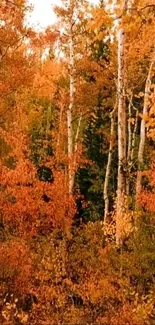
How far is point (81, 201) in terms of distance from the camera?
1580 cm

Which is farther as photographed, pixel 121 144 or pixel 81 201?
pixel 81 201

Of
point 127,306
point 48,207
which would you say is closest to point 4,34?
point 48,207

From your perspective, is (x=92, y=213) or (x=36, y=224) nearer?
(x=36, y=224)

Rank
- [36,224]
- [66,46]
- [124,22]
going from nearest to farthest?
[124,22]
[36,224]
[66,46]

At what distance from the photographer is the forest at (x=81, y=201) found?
10.9 meters

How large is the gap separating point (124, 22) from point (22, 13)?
12452 mm

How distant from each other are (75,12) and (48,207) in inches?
276

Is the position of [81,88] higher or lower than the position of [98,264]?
higher

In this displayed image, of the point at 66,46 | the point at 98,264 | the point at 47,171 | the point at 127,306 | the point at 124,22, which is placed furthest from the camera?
the point at 47,171

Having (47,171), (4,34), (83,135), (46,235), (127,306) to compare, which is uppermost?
(4,34)

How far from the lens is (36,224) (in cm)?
1455

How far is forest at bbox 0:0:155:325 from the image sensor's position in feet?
35.7

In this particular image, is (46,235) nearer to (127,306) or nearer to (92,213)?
(92,213)

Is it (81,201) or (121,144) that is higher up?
(121,144)
